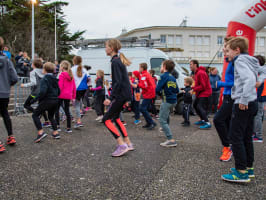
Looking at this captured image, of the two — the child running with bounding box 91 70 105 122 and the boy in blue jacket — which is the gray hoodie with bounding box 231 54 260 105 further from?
the child running with bounding box 91 70 105 122

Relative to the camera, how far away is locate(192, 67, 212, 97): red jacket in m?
6.59

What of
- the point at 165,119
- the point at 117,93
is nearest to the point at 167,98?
the point at 165,119

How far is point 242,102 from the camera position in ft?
9.29

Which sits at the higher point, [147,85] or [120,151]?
[147,85]

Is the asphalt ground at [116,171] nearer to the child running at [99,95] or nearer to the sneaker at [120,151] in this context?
the sneaker at [120,151]

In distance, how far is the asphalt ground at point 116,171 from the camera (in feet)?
8.92

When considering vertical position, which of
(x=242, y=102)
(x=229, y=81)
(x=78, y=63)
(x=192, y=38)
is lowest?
(x=242, y=102)

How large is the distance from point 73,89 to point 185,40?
5020 centimetres

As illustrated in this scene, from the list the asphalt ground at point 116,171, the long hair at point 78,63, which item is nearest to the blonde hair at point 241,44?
the asphalt ground at point 116,171

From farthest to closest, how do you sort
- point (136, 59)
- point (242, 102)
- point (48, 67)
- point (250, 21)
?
point (136, 59) < point (250, 21) < point (48, 67) < point (242, 102)

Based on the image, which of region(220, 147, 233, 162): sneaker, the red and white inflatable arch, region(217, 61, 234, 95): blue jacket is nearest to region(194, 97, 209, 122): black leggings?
the red and white inflatable arch

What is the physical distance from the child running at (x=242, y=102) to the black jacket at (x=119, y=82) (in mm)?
1718

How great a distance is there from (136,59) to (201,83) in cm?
406

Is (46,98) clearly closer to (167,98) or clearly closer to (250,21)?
(167,98)
